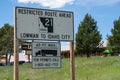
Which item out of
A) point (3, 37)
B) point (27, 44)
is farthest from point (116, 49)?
point (27, 44)

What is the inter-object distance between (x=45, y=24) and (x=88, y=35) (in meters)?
56.9

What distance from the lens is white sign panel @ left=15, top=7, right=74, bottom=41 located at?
771 cm

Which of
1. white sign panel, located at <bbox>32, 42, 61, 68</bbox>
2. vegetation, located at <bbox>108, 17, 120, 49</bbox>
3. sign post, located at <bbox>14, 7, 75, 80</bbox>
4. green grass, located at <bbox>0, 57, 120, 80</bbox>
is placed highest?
vegetation, located at <bbox>108, 17, 120, 49</bbox>

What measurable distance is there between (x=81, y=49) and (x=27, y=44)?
5851cm

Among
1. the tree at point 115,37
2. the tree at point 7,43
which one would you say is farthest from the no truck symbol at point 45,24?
the tree at point 7,43

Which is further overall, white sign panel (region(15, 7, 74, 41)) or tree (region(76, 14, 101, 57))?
tree (region(76, 14, 101, 57))

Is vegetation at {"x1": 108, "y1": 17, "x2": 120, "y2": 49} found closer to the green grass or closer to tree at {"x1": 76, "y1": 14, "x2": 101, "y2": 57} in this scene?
tree at {"x1": 76, "y1": 14, "x2": 101, "y2": 57}

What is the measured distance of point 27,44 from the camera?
9.06 meters

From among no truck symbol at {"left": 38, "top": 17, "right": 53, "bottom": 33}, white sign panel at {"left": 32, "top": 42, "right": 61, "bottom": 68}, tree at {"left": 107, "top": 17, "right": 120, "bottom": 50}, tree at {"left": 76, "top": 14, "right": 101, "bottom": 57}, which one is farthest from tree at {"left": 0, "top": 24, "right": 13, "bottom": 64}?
no truck symbol at {"left": 38, "top": 17, "right": 53, "bottom": 33}

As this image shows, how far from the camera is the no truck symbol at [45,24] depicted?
791 centimetres

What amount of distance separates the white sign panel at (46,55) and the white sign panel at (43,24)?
0.53 ft

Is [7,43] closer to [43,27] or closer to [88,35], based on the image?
[88,35]

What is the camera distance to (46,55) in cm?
812

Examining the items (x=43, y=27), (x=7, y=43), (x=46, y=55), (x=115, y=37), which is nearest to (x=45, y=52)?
(x=46, y=55)
